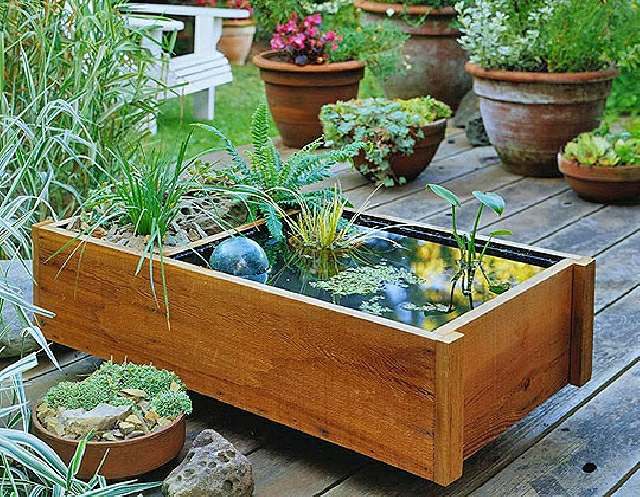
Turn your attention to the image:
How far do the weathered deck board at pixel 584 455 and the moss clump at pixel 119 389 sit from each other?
72 centimetres

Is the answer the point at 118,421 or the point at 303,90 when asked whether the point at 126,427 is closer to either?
the point at 118,421

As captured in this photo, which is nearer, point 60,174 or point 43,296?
point 43,296

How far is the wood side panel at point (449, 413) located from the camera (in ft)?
7.44

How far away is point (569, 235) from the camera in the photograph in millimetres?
4258

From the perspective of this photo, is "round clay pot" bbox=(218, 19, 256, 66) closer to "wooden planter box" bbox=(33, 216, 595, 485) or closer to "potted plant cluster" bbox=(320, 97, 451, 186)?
"potted plant cluster" bbox=(320, 97, 451, 186)

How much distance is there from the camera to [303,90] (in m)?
5.41

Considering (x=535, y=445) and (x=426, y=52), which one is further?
(x=426, y=52)

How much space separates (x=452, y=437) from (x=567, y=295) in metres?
0.59

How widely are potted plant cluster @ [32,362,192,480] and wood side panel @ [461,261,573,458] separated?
2.16 feet

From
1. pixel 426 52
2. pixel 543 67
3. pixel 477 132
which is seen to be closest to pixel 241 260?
pixel 543 67

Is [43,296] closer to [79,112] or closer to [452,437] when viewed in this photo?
[79,112]

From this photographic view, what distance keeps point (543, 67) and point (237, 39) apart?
3354mm

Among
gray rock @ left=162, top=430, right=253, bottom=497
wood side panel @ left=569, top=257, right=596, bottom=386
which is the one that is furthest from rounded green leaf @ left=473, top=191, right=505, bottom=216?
gray rock @ left=162, top=430, right=253, bottom=497

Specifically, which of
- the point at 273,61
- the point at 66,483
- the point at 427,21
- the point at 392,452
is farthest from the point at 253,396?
the point at 427,21
